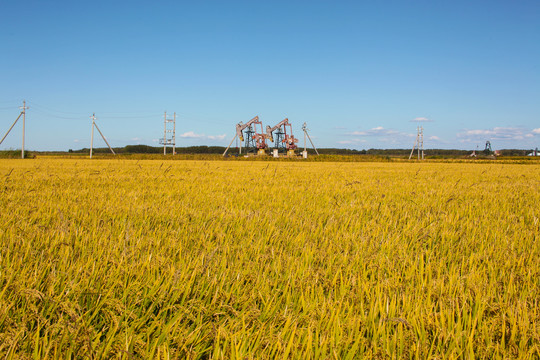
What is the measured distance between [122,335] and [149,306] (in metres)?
0.31

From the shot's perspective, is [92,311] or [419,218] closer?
[92,311]

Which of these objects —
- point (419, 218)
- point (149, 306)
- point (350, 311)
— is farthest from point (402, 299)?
point (419, 218)

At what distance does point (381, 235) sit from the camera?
2.77 meters

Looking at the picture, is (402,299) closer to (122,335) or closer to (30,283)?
(122,335)

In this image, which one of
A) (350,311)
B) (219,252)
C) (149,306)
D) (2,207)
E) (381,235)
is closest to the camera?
(350,311)

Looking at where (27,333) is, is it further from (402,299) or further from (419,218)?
(419,218)

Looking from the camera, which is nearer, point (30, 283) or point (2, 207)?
point (30, 283)

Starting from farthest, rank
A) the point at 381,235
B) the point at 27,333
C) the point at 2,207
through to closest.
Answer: the point at 2,207, the point at 381,235, the point at 27,333

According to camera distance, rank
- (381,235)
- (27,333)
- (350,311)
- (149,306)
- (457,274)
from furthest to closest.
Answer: (381,235) → (457,274) → (149,306) → (350,311) → (27,333)

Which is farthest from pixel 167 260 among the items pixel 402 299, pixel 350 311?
pixel 402 299

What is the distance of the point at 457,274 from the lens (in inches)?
71.9

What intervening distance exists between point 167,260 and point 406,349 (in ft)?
4.10

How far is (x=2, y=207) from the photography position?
11.3ft

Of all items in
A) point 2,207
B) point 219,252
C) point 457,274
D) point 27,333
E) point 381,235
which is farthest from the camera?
point 2,207
